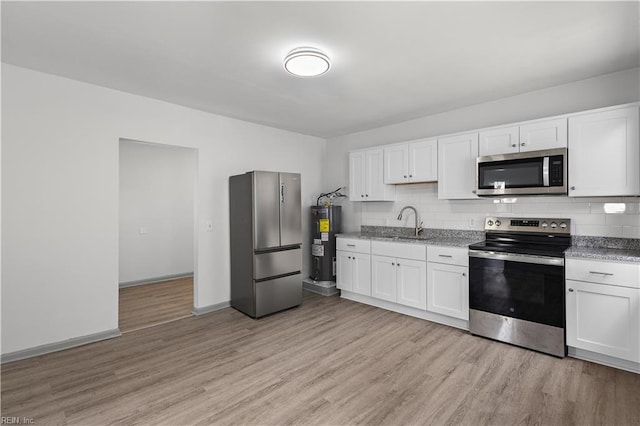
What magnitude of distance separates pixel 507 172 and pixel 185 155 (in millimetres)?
5512

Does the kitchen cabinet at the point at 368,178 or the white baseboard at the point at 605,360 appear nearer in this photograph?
the white baseboard at the point at 605,360

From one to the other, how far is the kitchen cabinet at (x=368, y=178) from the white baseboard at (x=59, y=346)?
352cm

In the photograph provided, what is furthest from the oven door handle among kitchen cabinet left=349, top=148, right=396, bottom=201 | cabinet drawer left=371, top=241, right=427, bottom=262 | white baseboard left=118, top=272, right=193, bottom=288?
white baseboard left=118, top=272, right=193, bottom=288

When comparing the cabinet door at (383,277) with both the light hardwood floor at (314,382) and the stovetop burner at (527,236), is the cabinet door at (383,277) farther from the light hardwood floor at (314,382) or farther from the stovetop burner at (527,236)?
the stovetop burner at (527,236)

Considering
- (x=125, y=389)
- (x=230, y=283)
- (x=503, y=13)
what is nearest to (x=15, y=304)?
(x=125, y=389)

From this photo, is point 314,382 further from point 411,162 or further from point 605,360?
point 411,162

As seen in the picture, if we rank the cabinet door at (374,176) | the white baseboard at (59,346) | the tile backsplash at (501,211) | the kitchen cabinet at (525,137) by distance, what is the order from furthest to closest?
1. the cabinet door at (374,176)
2. the kitchen cabinet at (525,137)
3. the tile backsplash at (501,211)
4. the white baseboard at (59,346)

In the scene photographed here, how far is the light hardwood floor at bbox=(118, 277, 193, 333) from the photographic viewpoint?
381cm

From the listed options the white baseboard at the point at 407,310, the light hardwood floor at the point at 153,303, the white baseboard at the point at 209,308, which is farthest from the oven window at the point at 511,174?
the light hardwood floor at the point at 153,303

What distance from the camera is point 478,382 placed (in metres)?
2.42

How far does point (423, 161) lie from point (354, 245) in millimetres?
1484

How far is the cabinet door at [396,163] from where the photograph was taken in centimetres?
419

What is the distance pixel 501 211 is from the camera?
362 cm

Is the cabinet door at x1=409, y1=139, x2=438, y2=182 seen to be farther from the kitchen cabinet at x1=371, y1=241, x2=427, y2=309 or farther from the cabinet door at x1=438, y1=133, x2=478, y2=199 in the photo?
the kitchen cabinet at x1=371, y1=241, x2=427, y2=309
